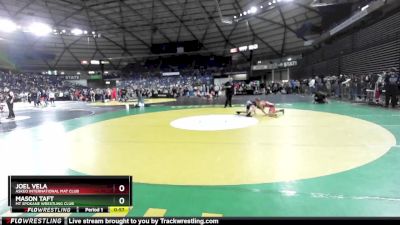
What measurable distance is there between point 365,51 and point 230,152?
765 inches

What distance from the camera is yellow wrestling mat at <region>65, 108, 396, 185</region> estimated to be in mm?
4277

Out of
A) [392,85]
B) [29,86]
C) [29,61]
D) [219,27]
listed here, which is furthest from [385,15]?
[29,61]

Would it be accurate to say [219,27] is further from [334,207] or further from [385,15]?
[334,207]

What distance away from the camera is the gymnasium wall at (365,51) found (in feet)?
55.8

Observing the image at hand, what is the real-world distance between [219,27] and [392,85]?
96.9 ft

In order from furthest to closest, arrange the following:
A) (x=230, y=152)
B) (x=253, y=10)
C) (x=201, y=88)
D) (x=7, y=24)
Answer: (x=201, y=88) → (x=7, y=24) → (x=253, y=10) → (x=230, y=152)

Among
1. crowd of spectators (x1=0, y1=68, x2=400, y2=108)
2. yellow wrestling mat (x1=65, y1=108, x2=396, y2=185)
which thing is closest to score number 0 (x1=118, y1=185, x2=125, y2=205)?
yellow wrestling mat (x1=65, y1=108, x2=396, y2=185)

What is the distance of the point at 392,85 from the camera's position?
12.7 m

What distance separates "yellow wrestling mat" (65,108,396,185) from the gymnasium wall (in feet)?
39.0

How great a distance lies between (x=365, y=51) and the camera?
20359 millimetres

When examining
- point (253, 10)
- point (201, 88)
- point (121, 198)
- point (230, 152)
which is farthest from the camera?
point (201, 88)
